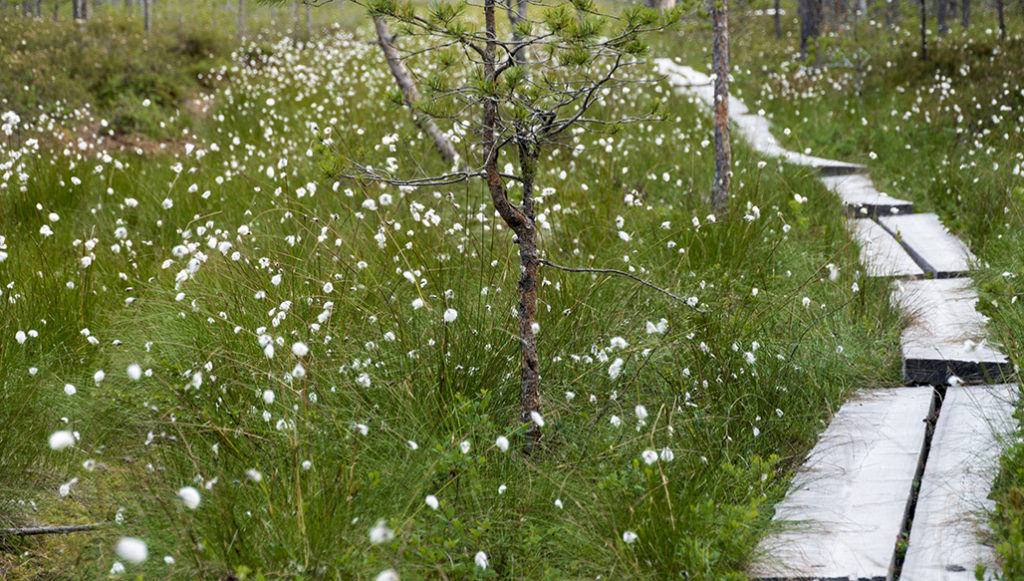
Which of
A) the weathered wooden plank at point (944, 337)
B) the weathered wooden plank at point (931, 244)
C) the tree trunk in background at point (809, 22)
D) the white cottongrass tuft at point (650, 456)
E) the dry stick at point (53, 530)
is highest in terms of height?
the tree trunk in background at point (809, 22)

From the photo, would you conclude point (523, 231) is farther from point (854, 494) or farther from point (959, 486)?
point (959, 486)

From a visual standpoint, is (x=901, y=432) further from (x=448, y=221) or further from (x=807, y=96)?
(x=807, y=96)

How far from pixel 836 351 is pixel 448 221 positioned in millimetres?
3623

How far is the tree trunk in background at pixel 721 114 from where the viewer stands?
6289 mm

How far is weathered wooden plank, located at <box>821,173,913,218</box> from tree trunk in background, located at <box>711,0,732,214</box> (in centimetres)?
101

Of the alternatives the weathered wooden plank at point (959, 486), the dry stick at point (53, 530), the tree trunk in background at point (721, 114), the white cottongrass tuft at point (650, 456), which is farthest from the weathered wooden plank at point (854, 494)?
the tree trunk in background at point (721, 114)

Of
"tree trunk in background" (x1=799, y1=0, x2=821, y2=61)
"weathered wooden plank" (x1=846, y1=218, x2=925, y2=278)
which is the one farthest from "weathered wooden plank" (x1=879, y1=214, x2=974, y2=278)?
"tree trunk in background" (x1=799, y1=0, x2=821, y2=61)

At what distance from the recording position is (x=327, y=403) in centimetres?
347

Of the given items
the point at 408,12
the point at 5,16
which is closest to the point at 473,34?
the point at 408,12

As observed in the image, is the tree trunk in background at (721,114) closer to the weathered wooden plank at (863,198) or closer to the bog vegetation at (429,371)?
the bog vegetation at (429,371)

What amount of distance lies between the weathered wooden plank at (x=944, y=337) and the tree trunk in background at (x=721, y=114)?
1.64 m

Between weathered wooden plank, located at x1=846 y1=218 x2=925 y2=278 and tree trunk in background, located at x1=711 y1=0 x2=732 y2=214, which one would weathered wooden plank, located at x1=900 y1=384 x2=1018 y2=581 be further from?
tree trunk in background, located at x1=711 y1=0 x2=732 y2=214

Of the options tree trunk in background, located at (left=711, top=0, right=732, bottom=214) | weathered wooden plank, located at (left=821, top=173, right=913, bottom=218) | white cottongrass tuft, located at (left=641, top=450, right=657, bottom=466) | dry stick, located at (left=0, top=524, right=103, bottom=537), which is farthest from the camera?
weathered wooden plank, located at (left=821, top=173, right=913, bottom=218)

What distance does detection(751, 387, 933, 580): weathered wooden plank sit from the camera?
2660 millimetres
